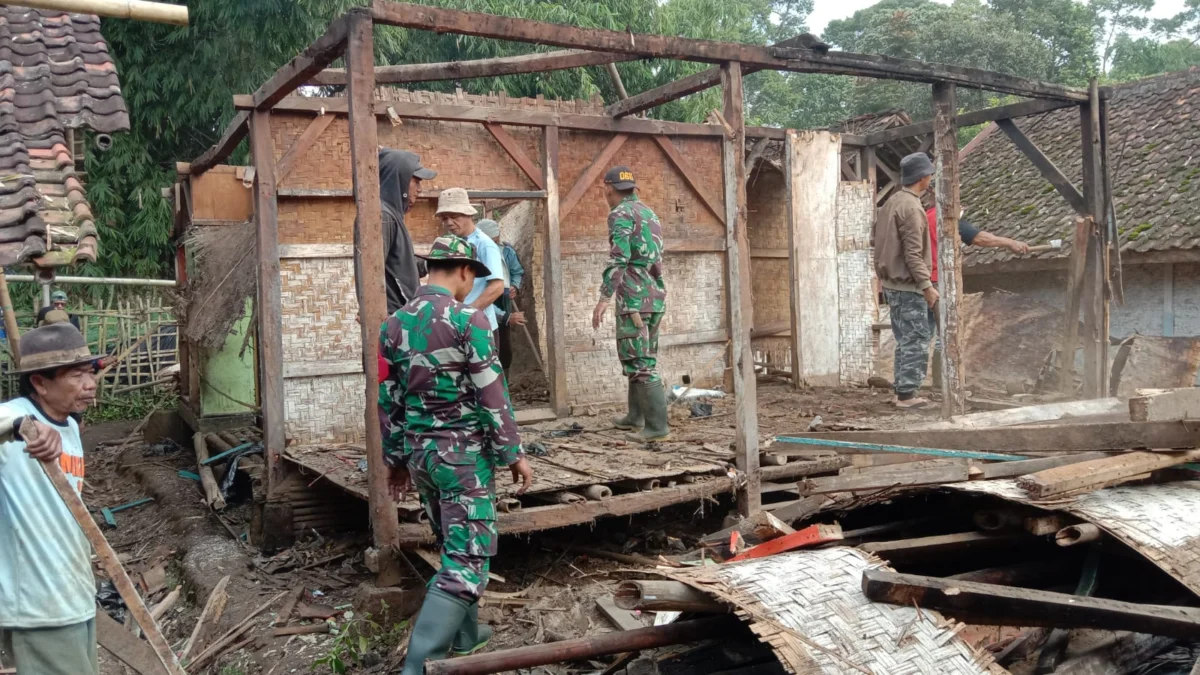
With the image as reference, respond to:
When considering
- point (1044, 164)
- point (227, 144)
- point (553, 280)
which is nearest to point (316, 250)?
point (227, 144)

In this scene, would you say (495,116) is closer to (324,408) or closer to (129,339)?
(324,408)

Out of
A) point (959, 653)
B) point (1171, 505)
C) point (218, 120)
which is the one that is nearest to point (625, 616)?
point (959, 653)

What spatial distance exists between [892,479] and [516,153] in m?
5.01

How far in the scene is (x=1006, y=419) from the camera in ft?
20.9

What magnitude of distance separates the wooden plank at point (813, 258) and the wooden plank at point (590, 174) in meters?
2.24

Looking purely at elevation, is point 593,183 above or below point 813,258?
above

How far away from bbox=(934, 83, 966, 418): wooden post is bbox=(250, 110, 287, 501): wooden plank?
16.7ft

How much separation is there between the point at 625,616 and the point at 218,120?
44.4ft

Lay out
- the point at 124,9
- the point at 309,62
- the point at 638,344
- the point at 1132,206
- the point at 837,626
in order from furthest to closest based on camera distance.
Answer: the point at 1132,206, the point at 638,344, the point at 309,62, the point at 837,626, the point at 124,9

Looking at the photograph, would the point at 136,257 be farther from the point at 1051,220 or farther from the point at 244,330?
the point at 1051,220

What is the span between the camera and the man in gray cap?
323 centimetres

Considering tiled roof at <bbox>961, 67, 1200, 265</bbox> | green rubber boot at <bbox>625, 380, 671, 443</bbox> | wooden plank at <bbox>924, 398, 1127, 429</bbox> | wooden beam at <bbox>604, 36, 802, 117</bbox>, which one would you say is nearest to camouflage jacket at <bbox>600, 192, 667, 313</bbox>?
green rubber boot at <bbox>625, 380, 671, 443</bbox>

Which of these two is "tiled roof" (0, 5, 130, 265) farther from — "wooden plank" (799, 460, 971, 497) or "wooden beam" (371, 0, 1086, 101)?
"wooden plank" (799, 460, 971, 497)

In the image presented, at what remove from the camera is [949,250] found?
23.6 feet
